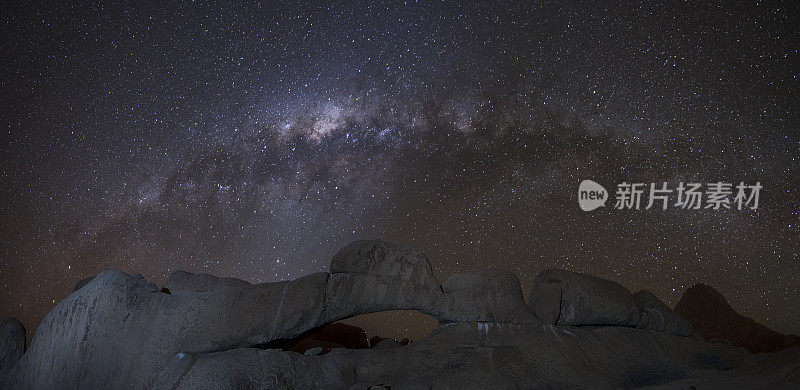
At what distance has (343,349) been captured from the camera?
9.49 m

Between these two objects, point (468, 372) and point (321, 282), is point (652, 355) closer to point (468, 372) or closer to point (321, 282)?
point (468, 372)

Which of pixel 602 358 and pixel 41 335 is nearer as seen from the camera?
pixel 41 335

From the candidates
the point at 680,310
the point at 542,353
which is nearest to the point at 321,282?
the point at 542,353

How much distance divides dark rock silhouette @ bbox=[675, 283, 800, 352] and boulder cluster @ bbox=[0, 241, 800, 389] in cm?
606

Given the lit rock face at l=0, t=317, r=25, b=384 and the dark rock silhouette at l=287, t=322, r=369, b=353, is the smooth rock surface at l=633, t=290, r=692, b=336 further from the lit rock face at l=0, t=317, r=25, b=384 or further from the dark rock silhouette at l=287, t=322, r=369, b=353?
the lit rock face at l=0, t=317, r=25, b=384

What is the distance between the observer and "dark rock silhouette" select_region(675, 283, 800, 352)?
1524cm

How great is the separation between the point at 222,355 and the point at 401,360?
2.97m

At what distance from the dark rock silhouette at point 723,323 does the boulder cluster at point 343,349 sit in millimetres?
6055

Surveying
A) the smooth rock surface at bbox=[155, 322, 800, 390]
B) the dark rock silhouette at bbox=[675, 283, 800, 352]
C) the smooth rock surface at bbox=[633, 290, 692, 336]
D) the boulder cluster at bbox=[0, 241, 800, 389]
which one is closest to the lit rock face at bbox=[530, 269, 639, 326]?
the boulder cluster at bbox=[0, 241, 800, 389]

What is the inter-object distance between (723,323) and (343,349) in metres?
13.2

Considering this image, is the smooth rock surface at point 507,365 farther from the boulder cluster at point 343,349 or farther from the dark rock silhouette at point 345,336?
the dark rock silhouette at point 345,336

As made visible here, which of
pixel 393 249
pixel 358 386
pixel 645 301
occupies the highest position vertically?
pixel 393 249

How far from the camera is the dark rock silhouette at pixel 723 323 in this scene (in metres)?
15.2

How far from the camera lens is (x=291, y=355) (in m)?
8.69
